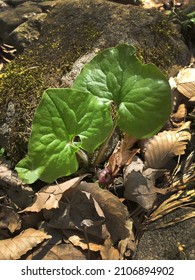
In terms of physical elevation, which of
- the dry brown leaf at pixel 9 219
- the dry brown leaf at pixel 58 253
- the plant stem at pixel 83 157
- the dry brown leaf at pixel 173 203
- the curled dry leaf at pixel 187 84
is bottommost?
the dry brown leaf at pixel 58 253

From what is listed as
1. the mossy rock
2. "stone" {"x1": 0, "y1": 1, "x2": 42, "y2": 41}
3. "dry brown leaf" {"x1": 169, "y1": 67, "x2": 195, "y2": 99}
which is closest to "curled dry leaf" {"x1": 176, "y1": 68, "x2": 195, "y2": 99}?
"dry brown leaf" {"x1": 169, "y1": 67, "x2": 195, "y2": 99}

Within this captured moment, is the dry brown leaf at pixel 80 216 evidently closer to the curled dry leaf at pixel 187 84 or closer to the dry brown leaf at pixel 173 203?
the dry brown leaf at pixel 173 203

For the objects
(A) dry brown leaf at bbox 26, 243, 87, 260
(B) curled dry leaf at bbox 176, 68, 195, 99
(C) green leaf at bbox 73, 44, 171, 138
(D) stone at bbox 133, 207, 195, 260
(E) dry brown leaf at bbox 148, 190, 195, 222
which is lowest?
(A) dry brown leaf at bbox 26, 243, 87, 260

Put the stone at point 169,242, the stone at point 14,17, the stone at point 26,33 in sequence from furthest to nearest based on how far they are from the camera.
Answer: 1. the stone at point 14,17
2. the stone at point 26,33
3. the stone at point 169,242

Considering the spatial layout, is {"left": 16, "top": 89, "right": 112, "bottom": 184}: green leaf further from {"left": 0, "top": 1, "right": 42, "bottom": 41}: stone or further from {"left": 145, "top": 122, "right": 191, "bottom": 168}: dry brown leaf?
{"left": 0, "top": 1, "right": 42, "bottom": 41}: stone

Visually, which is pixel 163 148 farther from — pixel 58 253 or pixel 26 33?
pixel 26 33

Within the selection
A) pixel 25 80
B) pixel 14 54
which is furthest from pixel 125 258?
pixel 14 54

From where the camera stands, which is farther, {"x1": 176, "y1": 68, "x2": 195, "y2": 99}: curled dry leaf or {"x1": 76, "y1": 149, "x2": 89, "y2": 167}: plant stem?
{"x1": 176, "y1": 68, "x2": 195, "y2": 99}: curled dry leaf

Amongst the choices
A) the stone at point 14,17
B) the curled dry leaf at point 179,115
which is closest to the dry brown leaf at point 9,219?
the curled dry leaf at point 179,115
